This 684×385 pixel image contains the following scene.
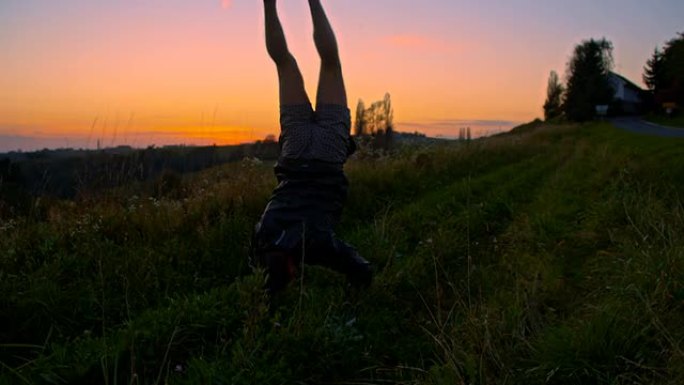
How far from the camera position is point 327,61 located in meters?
3.69

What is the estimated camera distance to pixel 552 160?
13.9 metres

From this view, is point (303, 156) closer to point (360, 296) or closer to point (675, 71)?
point (360, 296)

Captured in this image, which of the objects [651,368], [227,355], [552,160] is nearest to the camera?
[651,368]

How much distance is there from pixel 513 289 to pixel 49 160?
6.85 meters

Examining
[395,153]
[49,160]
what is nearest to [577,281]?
[49,160]

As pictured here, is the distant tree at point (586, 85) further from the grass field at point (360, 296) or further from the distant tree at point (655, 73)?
the grass field at point (360, 296)

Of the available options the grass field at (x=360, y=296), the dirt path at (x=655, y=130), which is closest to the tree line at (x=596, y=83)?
the dirt path at (x=655, y=130)

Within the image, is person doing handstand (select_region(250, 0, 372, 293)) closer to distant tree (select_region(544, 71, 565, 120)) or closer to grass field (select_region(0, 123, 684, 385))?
grass field (select_region(0, 123, 684, 385))

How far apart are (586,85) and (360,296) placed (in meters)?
57.2

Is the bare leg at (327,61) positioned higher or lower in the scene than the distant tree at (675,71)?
lower

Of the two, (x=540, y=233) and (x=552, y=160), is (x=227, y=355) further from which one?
(x=552, y=160)

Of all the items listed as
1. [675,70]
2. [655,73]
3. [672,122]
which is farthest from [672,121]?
[655,73]

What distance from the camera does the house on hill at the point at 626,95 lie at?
62500 mm

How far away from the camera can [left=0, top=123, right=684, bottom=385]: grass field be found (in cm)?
291
